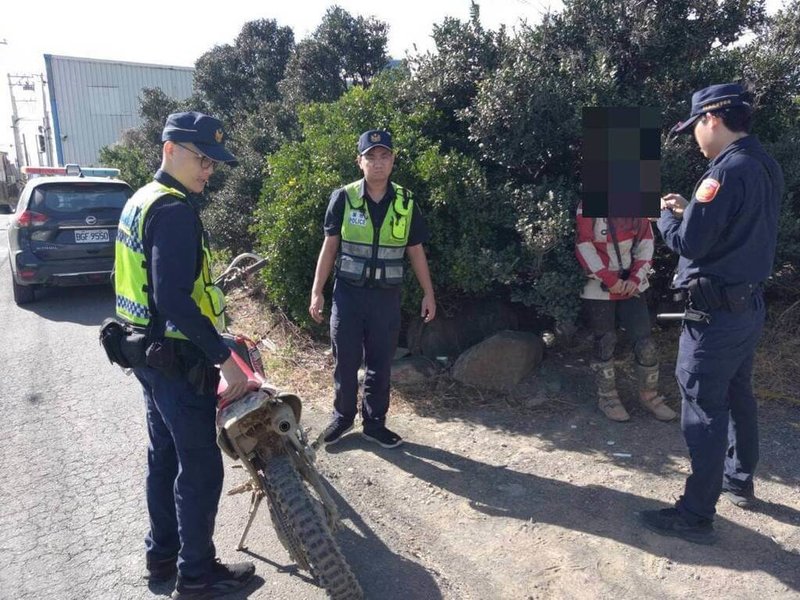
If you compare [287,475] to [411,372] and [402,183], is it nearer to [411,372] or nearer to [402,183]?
[411,372]

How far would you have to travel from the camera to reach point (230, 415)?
284 cm

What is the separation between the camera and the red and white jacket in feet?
14.5

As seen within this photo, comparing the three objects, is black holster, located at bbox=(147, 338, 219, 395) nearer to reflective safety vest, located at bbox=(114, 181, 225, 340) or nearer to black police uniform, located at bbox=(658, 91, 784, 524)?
reflective safety vest, located at bbox=(114, 181, 225, 340)

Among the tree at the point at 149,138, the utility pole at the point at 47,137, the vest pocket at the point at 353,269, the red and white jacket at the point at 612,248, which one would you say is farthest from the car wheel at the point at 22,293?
the utility pole at the point at 47,137

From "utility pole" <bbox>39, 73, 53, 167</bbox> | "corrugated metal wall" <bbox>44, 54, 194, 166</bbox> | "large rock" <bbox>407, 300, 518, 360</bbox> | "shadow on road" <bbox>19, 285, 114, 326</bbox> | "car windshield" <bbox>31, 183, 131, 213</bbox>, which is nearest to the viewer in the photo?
"large rock" <bbox>407, 300, 518, 360</bbox>

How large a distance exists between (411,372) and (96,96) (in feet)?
98.7

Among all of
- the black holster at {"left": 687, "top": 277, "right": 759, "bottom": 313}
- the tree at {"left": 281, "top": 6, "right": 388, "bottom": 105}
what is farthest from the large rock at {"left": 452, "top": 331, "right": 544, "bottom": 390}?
the tree at {"left": 281, "top": 6, "right": 388, "bottom": 105}

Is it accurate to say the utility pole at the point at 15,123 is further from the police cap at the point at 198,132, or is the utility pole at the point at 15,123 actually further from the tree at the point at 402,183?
the police cap at the point at 198,132

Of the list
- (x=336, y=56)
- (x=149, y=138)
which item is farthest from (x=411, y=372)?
(x=149, y=138)

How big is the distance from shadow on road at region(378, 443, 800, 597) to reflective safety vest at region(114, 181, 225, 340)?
6.20ft

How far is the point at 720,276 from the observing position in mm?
3146

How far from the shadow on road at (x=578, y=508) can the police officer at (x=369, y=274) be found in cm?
39

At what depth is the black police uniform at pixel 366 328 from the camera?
4.32 meters

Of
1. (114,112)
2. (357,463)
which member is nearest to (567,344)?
(357,463)
